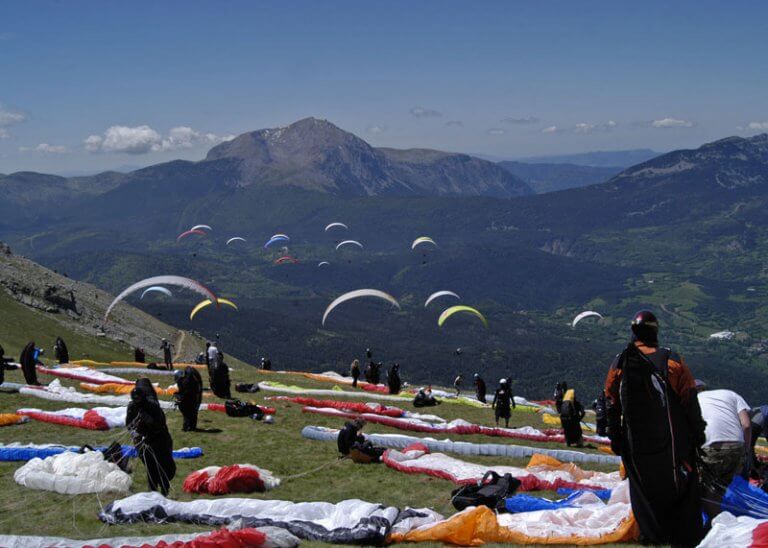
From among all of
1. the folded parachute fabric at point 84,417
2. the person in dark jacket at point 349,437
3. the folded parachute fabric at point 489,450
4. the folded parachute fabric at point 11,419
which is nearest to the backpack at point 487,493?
the person in dark jacket at point 349,437

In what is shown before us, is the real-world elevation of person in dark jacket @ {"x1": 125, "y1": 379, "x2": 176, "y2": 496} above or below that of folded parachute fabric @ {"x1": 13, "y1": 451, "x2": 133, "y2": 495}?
above

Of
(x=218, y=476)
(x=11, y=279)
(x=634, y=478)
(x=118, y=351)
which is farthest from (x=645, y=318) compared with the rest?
(x=11, y=279)

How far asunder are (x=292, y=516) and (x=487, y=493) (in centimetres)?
372

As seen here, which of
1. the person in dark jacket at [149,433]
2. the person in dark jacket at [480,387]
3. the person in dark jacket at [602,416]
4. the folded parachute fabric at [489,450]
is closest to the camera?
the person in dark jacket at [602,416]

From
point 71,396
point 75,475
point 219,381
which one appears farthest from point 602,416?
point 71,396

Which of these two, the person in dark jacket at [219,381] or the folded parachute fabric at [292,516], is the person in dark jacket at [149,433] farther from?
the person in dark jacket at [219,381]

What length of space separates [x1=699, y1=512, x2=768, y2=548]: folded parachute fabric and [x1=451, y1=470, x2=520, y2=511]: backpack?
4.57m

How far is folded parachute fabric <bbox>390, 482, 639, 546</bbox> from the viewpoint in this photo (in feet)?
36.1

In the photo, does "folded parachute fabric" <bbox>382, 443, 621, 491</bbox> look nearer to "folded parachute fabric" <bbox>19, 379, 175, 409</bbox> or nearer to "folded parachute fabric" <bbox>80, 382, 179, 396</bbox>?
"folded parachute fabric" <bbox>19, 379, 175, 409</bbox>

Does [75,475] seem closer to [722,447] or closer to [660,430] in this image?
[660,430]

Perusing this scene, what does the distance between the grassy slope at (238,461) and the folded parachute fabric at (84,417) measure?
1.47 feet

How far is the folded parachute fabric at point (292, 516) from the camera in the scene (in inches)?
460

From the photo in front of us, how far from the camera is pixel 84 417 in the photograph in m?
22.9

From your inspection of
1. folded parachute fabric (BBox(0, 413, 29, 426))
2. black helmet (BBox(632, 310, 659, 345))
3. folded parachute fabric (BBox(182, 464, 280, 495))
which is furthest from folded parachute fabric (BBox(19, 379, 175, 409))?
black helmet (BBox(632, 310, 659, 345))
